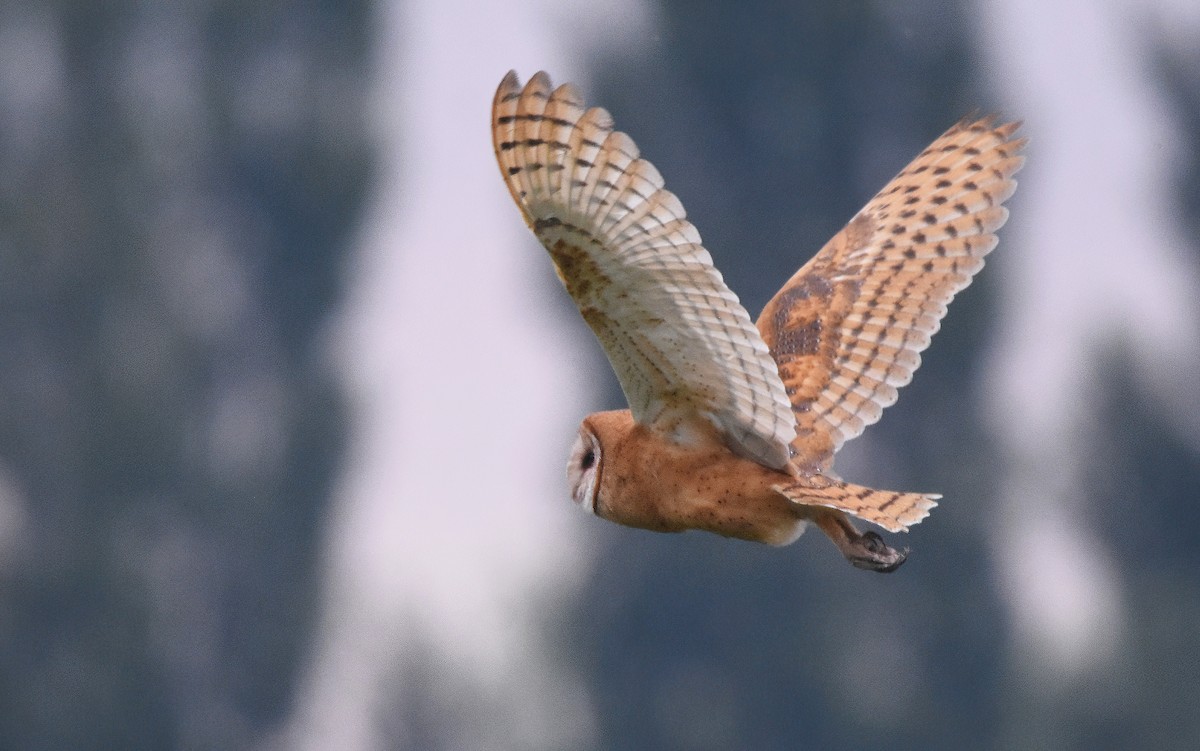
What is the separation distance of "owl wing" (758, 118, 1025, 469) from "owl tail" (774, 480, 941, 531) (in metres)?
0.19

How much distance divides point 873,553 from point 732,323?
422mm

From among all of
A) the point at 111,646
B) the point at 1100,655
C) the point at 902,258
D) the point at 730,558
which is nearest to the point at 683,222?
the point at 902,258

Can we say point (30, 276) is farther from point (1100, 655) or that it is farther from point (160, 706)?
point (1100, 655)

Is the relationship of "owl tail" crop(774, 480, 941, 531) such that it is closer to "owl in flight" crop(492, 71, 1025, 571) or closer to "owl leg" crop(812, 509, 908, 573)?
"owl in flight" crop(492, 71, 1025, 571)

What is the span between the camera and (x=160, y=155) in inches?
262

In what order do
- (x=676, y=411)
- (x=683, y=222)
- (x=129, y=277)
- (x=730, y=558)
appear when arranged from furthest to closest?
(x=129, y=277)
(x=730, y=558)
(x=676, y=411)
(x=683, y=222)

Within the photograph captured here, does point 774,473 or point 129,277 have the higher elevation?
point 774,473

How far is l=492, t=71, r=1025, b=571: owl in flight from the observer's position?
1382mm

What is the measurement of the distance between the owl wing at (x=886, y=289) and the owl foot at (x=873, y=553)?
5.4 inches

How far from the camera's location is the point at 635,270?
147cm

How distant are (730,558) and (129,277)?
3064mm

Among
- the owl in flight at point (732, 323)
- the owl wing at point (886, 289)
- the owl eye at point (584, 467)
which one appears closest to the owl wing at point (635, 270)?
the owl in flight at point (732, 323)

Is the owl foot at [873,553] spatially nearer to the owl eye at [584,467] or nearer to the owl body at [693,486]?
the owl body at [693,486]

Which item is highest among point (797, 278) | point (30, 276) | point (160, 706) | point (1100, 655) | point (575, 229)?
point (575, 229)
